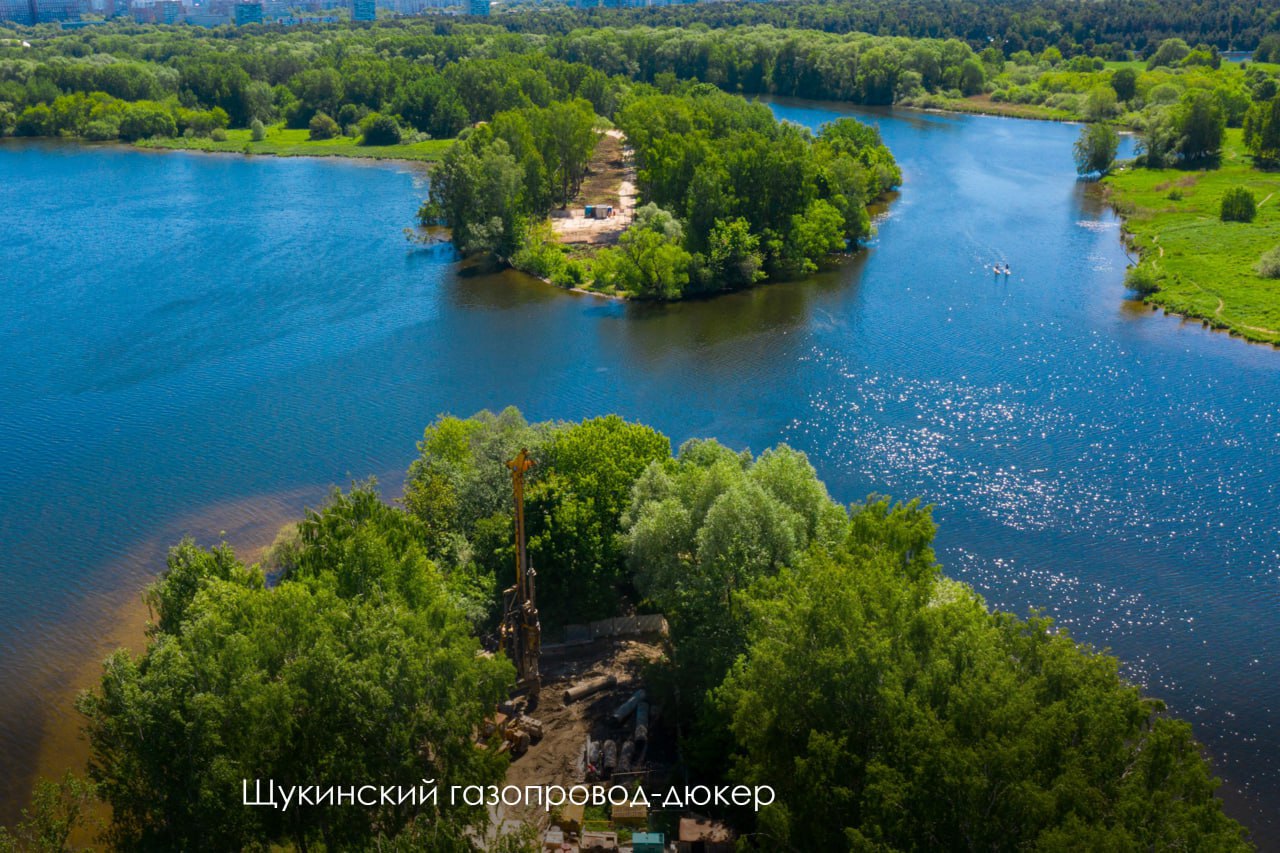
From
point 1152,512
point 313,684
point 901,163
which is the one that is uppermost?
point 901,163

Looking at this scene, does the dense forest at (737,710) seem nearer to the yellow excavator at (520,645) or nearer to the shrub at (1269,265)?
the yellow excavator at (520,645)

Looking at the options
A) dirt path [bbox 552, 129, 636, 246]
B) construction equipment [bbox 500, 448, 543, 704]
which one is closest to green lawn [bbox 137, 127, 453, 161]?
dirt path [bbox 552, 129, 636, 246]

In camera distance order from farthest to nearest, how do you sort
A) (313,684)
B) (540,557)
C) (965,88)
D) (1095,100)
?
(965,88) → (1095,100) → (540,557) → (313,684)

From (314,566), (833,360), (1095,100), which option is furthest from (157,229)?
(1095,100)

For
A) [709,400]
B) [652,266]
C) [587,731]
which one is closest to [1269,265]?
[652,266]

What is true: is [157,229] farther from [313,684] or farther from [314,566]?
[313,684]

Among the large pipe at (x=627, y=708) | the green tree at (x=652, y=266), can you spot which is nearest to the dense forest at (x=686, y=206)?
the green tree at (x=652, y=266)

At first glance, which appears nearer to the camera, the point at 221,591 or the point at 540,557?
the point at 221,591
